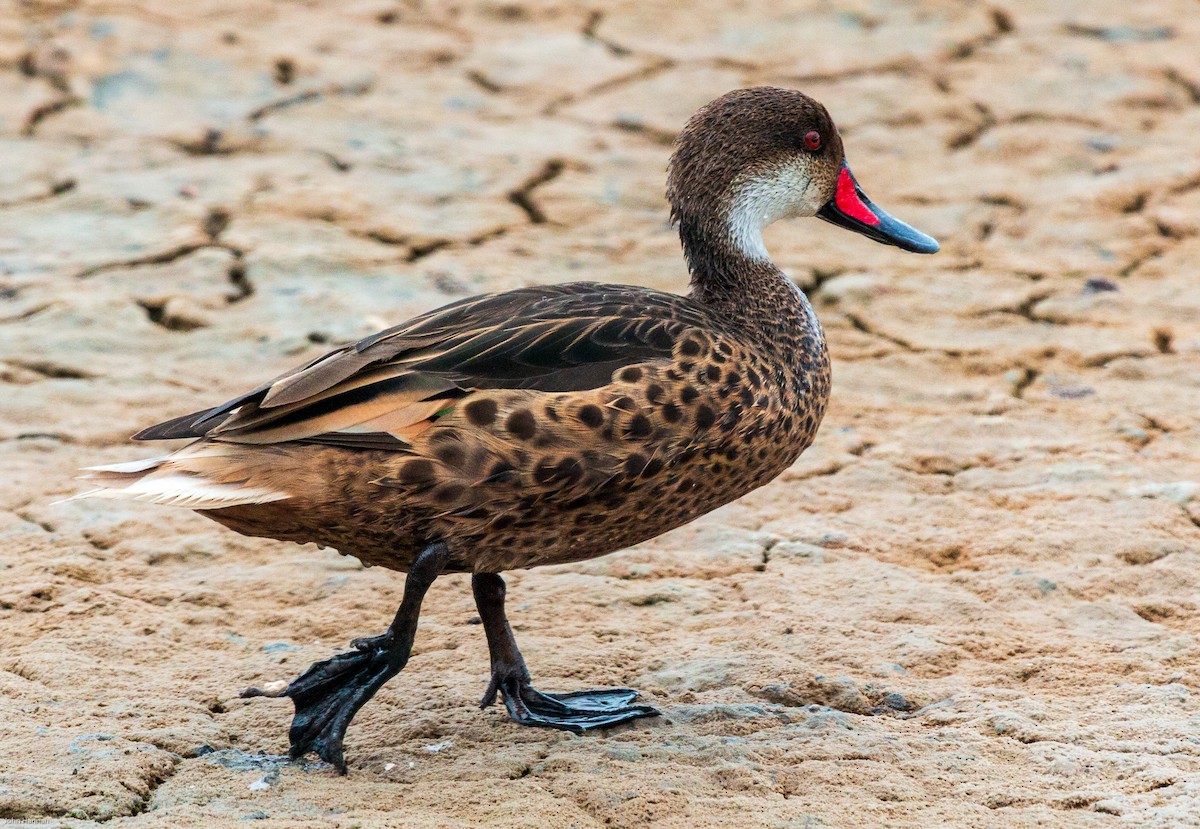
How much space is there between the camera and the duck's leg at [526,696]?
9.82 feet

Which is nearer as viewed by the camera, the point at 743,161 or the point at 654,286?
the point at 743,161

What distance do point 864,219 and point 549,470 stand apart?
4.43 feet

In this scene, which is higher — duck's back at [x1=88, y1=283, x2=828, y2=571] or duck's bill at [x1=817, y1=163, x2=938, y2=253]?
duck's bill at [x1=817, y1=163, x2=938, y2=253]

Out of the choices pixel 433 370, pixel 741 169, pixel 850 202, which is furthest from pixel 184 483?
pixel 850 202

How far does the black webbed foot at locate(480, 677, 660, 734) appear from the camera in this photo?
2.98 m

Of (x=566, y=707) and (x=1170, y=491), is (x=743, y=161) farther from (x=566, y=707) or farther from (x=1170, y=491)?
(x=1170, y=491)

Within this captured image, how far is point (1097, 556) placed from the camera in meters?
3.63

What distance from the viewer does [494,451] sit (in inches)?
109

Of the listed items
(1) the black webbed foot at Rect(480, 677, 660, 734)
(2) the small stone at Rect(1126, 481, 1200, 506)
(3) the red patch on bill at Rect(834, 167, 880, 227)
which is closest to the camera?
(1) the black webbed foot at Rect(480, 677, 660, 734)

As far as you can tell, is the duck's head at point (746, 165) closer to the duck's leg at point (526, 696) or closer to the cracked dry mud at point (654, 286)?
the cracked dry mud at point (654, 286)

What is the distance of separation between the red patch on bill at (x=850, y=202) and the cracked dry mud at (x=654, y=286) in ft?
2.45

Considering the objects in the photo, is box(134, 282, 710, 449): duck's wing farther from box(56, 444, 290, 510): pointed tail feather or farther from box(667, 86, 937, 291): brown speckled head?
box(667, 86, 937, 291): brown speckled head

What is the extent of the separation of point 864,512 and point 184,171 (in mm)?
3227

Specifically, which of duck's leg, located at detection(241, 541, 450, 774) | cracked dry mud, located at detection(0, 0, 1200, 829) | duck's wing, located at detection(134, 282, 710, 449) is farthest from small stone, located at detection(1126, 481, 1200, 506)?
duck's leg, located at detection(241, 541, 450, 774)
